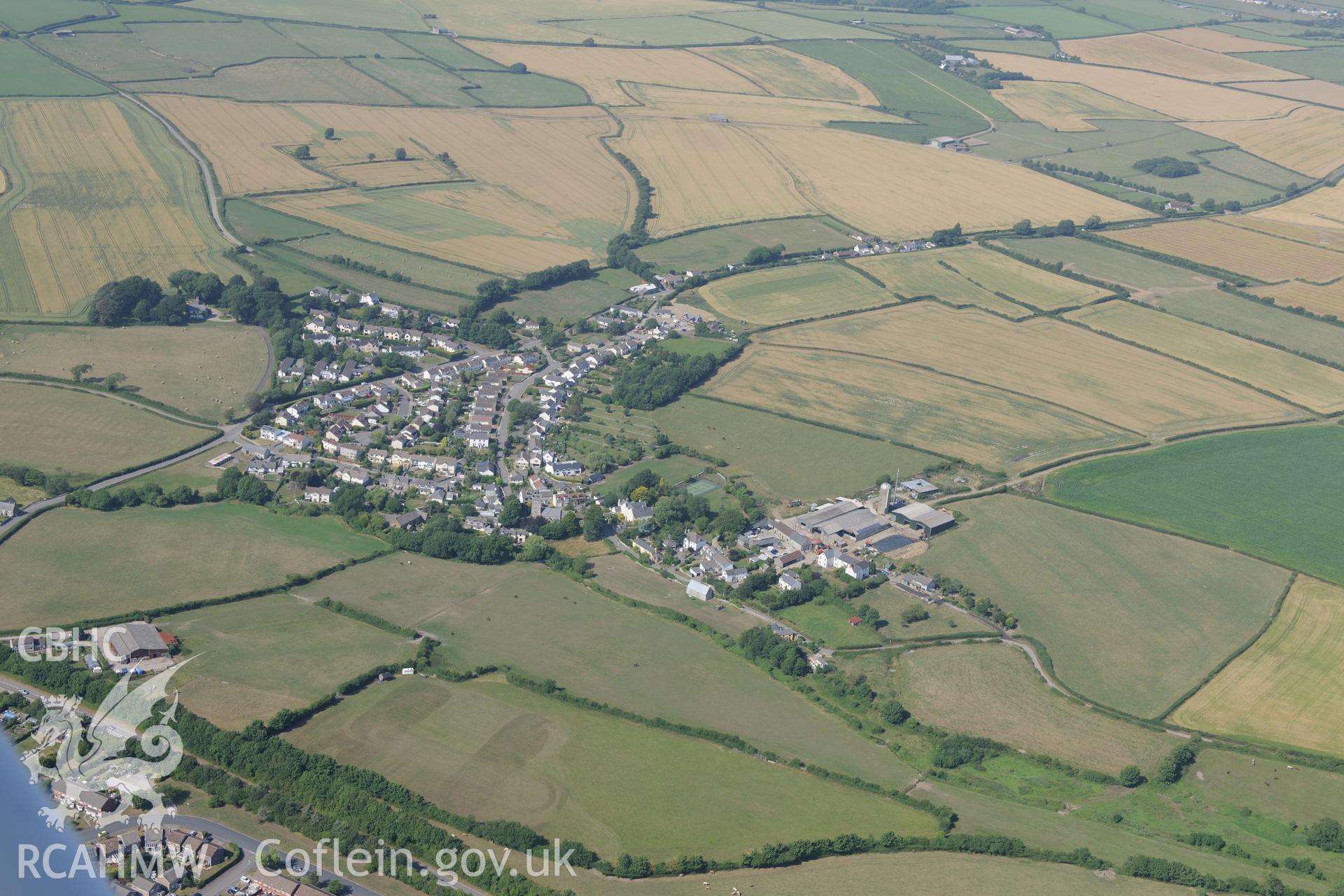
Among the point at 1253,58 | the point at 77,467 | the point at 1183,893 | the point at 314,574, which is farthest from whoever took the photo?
the point at 1253,58

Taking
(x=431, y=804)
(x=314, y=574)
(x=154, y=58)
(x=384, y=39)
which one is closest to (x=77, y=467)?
(x=314, y=574)

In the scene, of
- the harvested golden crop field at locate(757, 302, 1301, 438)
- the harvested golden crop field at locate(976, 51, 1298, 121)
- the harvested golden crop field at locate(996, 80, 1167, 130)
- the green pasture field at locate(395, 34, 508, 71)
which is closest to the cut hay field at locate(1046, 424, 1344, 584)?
the harvested golden crop field at locate(757, 302, 1301, 438)

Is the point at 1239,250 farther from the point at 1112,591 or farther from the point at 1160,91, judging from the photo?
the point at 1112,591

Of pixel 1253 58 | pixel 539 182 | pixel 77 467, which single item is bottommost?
pixel 77 467

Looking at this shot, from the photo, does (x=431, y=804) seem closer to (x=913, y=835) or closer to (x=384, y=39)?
(x=913, y=835)

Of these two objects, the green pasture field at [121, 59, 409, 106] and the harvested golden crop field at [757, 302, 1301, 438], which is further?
the green pasture field at [121, 59, 409, 106]

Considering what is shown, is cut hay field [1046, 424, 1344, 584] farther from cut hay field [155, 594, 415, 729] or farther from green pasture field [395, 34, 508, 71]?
green pasture field [395, 34, 508, 71]

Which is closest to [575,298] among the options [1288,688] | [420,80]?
[1288,688]
